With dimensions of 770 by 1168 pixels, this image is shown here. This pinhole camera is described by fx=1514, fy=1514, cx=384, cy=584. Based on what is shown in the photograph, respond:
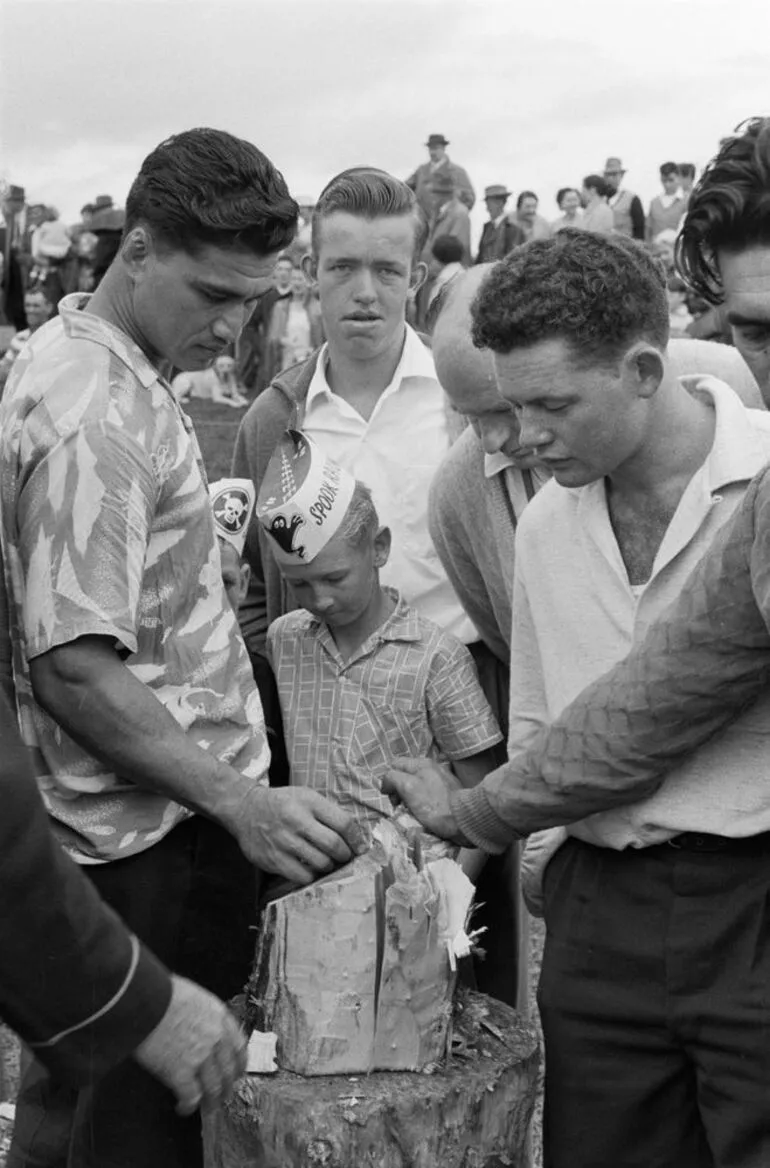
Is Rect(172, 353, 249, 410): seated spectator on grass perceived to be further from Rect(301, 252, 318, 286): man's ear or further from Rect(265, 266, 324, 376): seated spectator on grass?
Rect(301, 252, 318, 286): man's ear

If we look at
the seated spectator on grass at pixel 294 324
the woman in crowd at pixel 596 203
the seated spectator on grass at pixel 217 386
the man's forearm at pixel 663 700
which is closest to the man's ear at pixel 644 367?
the man's forearm at pixel 663 700

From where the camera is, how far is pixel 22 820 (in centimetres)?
196

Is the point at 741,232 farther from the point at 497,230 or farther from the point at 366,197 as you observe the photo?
the point at 497,230

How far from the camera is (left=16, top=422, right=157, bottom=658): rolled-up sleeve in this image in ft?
8.50

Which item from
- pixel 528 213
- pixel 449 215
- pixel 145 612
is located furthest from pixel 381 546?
pixel 528 213

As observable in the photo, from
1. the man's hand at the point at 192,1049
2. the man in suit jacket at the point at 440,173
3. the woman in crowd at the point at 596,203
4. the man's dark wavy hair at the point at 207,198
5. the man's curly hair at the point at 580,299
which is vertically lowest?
the man's hand at the point at 192,1049

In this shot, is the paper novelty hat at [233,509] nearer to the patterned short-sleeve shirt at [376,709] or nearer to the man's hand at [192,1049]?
the patterned short-sleeve shirt at [376,709]

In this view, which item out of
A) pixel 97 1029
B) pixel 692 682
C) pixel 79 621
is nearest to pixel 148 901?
pixel 79 621

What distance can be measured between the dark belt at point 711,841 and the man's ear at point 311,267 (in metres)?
2.05

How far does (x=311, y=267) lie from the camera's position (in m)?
4.20

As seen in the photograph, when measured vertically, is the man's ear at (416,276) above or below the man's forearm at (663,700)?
above

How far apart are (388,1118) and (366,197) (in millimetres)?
2295

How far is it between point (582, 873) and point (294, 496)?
105 cm

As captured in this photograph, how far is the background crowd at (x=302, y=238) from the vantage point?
57.1 feet
